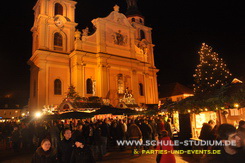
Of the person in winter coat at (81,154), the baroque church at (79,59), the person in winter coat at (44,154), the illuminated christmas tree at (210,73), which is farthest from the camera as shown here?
the baroque church at (79,59)

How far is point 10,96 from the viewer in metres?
66.0

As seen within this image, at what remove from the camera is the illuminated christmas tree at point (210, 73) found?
2467 cm

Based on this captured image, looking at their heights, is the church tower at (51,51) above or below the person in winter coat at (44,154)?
above

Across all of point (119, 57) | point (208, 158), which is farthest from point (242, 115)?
point (119, 57)

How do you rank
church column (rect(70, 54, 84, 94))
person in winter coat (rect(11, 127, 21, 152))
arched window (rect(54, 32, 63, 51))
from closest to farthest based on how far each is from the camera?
person in winter coat (rect(11, 127, 21, 152))
church column (rect(70, 54, 84, 94))
arched window (rect(54, 32, 63, 51))

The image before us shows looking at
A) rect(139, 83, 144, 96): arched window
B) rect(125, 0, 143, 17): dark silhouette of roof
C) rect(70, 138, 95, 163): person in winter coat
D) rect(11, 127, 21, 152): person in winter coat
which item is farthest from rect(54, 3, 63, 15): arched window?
rect(70, 138, 95, 163): person in winter coat

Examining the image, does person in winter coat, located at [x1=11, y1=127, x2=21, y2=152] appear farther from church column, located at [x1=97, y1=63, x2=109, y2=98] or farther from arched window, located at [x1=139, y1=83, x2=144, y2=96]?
arched window, located at [x1=139, y1=83, x2=144, y2=96]

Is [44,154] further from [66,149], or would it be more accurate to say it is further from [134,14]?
[134,14]

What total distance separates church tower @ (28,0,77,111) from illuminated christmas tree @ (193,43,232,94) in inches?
673

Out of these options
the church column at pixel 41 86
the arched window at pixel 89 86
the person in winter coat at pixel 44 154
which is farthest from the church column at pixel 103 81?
the person in winter coat at pixel 44 154

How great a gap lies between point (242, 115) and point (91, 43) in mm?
22392

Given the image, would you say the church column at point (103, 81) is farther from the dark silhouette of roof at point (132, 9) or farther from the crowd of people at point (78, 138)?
the dark silhouette of roof at point (132, 9)

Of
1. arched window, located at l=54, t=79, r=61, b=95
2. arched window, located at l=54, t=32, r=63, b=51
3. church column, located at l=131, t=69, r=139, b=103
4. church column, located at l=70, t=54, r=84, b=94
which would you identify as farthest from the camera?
church column, located at l=131, t=69, r=139, b=103

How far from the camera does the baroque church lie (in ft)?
89.0
